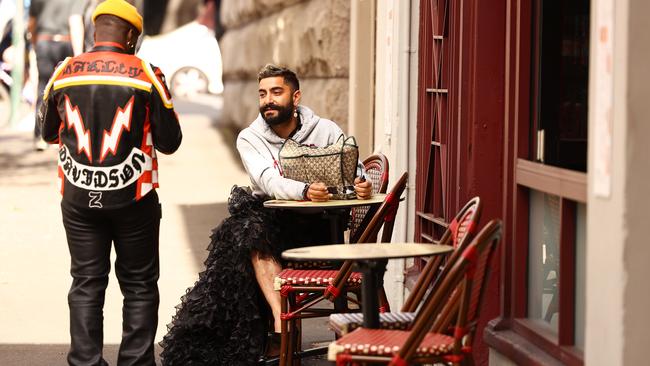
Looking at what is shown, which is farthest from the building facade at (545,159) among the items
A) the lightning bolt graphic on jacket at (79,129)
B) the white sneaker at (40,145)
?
the white sneaker at (40,145)

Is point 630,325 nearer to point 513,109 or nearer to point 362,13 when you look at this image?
point 513,109

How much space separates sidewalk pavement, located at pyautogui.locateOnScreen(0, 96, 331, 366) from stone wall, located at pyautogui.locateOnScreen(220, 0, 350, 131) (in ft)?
2.76

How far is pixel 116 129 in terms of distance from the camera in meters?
6.55

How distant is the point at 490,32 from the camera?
6301 mm

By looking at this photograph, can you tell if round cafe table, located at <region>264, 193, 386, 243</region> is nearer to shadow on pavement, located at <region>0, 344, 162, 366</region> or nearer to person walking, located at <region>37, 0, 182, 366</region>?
person walking, located at <region>37, 0, 182, 366</region>

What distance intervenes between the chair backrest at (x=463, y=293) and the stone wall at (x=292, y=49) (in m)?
6.77

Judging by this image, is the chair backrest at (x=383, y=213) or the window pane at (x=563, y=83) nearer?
the window pane at (x=563, y=83)

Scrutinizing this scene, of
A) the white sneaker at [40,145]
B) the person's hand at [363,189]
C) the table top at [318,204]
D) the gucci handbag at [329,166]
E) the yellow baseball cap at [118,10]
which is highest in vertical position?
the yellow baseball cap at [118,10]

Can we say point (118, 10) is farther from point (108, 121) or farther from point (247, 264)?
point (247, 264)

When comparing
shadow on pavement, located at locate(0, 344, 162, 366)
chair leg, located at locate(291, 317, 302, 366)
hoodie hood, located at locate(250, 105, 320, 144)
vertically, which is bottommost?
shadow on pavement, located at locate(0, 344, 162, 366)

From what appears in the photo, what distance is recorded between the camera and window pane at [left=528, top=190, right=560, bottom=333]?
18.3 ft

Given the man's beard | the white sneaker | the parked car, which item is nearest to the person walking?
the man's beard

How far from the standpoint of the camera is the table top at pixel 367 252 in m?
4.90

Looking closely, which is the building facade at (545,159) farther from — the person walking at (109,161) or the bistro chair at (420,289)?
the person walking at (109,161)
